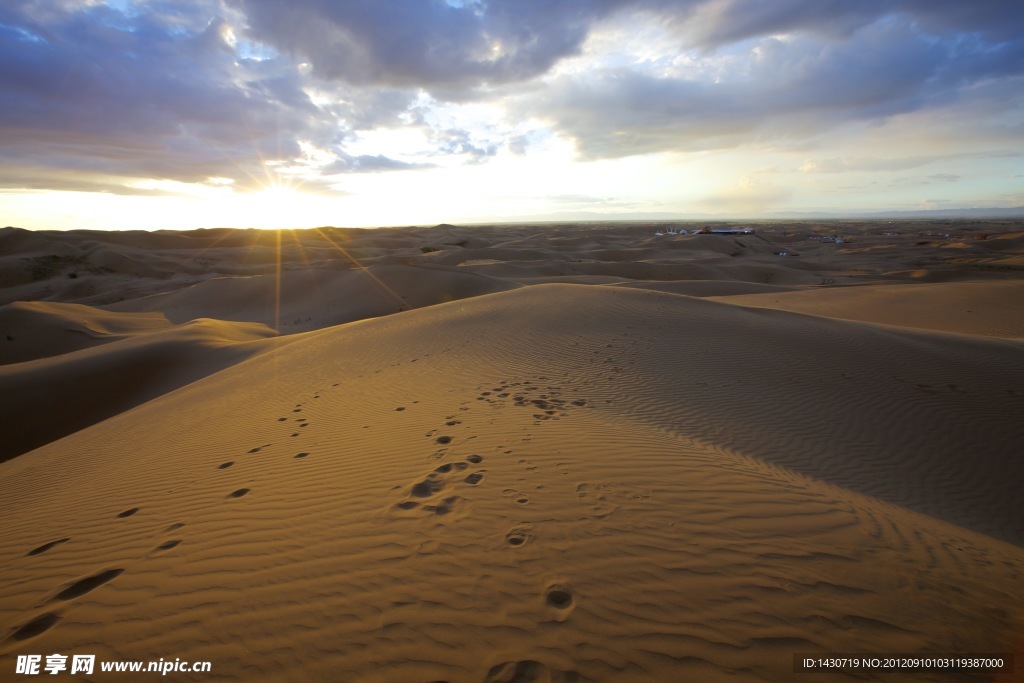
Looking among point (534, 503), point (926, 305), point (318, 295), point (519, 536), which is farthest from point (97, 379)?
point (926, 305)

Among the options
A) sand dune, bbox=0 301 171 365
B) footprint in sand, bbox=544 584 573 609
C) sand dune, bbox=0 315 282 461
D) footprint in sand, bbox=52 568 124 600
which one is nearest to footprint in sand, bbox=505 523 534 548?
footprint in sand, bbox=544 584 573 609

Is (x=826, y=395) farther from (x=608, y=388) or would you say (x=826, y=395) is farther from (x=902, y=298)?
(x=902, y=298)

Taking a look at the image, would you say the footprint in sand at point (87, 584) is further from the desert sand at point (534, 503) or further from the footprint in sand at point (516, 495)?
the footprint in sand at point (516, 495)

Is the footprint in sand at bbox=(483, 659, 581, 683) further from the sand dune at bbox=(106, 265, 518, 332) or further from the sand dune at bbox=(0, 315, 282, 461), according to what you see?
the sand dune at bbox=(106, 265, 518, 332)

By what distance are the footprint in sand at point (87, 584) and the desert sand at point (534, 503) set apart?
0.09 feet

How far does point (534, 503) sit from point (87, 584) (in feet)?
10.2

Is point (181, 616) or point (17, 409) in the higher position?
point (181, 616)

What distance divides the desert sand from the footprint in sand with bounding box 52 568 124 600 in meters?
0.03

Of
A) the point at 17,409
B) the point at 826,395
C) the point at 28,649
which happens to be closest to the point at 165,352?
the point at 17,409

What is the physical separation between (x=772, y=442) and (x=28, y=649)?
6596 mm

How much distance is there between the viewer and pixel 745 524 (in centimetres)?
336

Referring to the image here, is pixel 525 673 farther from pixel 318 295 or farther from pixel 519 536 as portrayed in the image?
pixel 318 295

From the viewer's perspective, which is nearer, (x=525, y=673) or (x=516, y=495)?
(x=525, y=673)

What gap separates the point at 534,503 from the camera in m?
3.59
